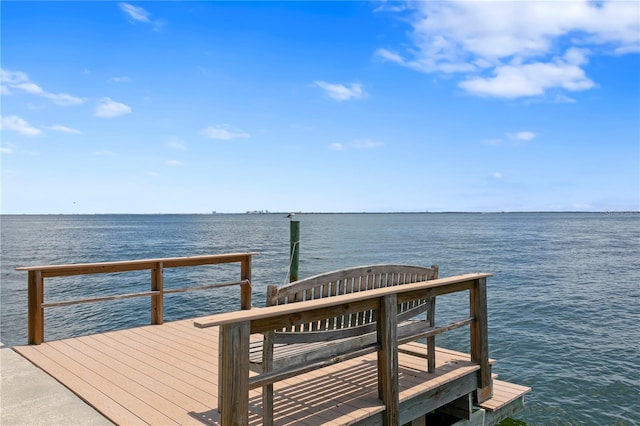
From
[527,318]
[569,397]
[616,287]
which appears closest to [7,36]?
[569,397]

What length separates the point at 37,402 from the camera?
4035mm

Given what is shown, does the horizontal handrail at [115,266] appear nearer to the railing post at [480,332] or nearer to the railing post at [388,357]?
the railing post at [388,357]

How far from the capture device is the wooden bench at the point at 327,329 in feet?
11.2

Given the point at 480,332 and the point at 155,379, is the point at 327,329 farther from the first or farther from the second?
the point at 480,332

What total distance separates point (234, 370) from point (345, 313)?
3.63 ft

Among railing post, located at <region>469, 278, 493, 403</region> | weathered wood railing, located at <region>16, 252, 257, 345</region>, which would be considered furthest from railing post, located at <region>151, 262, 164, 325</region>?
railing post, located at <region>469, 278, 493, 403</region>

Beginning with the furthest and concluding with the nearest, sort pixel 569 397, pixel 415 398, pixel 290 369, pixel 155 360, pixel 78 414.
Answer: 1. pixel 569 397
2. pixel 155 360
3. pixel 415 398
4. pixel 78 414
5. pixel 290 369

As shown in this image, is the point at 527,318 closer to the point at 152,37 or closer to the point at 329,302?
the point at 329,302

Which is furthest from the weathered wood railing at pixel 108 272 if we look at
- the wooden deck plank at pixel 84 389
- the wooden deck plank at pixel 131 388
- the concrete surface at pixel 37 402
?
the concrete surface at pixel 37 402

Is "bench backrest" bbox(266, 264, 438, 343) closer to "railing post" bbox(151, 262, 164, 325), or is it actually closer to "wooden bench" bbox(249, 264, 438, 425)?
"wooden bench" bbox(249, 264, 438, 425)

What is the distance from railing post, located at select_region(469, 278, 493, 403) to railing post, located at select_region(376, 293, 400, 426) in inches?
56.9

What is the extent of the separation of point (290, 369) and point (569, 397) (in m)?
6.92

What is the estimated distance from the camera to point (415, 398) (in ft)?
14.2

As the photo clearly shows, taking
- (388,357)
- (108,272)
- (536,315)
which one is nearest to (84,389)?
(108,272)
